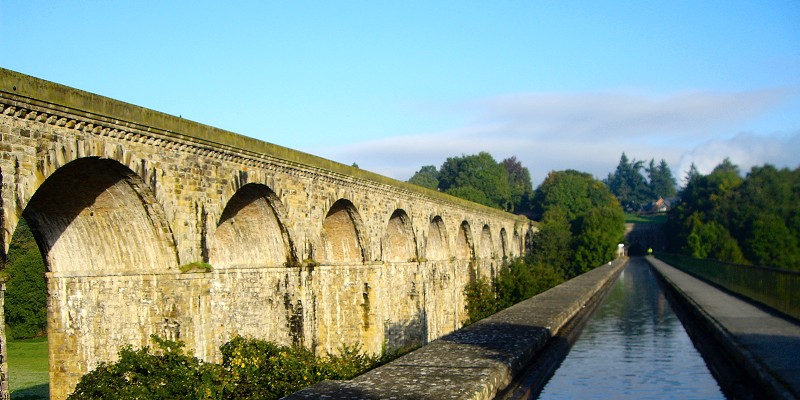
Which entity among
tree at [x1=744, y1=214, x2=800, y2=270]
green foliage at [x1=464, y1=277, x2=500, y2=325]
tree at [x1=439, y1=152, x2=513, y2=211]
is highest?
tree at [x1=439, y1=152, x2=513, y2=211]

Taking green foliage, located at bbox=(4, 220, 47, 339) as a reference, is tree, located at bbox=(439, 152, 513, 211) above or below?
above

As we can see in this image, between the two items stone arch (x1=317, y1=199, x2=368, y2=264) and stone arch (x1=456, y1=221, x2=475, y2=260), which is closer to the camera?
stone arch (x1=317, y1=199, x2=368, y2=264)

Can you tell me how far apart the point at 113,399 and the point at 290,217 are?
6.04 metres

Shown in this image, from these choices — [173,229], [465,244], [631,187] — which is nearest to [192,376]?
[173,229]

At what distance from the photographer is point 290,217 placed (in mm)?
14812

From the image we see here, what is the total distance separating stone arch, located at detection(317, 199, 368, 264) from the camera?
18.7 metres

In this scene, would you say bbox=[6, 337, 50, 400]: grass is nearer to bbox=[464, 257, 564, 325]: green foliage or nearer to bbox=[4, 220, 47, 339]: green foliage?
bbox=[4, 220, 47, 339]: green foliage

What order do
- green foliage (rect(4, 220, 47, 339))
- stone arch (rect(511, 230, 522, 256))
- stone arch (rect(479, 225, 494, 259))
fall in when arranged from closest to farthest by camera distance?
green foliage (rect(4, 220, 47, 339)) < stone arch (rect(479, 225, 494, 259)) < stone arch (rect(511, 230, 522, 256))

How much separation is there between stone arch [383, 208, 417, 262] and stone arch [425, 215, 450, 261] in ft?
12.1

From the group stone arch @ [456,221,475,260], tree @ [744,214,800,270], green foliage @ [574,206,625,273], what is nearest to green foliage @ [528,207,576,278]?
green foliage @ [574,206,625,273]

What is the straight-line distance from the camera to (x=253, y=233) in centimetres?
1484

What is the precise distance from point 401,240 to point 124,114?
49.1 ft

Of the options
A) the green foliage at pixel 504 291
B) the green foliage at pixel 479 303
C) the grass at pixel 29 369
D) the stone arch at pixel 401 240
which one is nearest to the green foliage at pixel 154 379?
the grass at pixel 29 369

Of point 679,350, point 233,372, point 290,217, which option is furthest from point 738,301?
point 233,372
